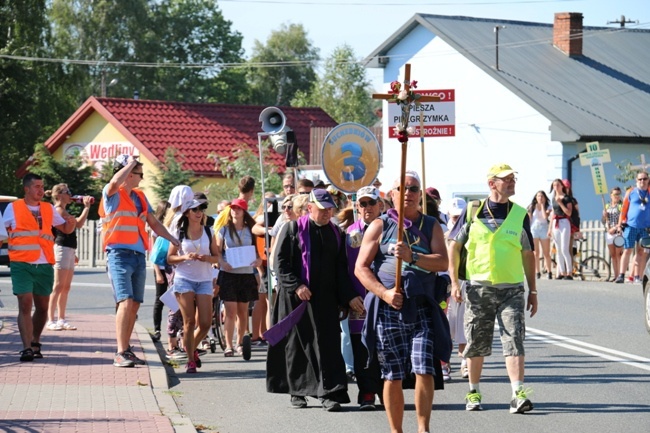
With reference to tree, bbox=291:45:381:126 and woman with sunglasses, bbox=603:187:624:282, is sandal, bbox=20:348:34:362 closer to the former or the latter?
woman with sunglasses, bbox=603:187:624:282

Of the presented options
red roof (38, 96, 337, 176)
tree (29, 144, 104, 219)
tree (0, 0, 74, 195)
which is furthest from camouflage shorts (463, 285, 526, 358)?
tree (0, 0, 74, 195)

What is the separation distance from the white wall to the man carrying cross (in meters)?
29.6

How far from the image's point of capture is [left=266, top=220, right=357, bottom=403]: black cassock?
9992 millimetres

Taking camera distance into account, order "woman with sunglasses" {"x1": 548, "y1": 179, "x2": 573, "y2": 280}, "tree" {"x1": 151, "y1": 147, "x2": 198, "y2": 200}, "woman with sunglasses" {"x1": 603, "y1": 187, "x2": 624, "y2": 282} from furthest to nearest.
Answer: "tree" {"x1": 151, "y1": 147, "x2": 198, "y2": 200}, "woman with sunglasses" {"x1": 548, "y1": 179, "x2": 573, "y2": 280}, "woman with sunglasses" {"x1": 603, "y1": 187, "x2": 624, "y2": 282}

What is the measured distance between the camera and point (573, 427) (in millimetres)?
9023

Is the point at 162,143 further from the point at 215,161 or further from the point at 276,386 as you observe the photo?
the point at 276,386

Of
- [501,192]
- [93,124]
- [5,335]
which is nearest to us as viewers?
[501,192]

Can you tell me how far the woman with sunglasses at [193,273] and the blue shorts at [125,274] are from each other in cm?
47

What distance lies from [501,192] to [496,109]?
3058cm

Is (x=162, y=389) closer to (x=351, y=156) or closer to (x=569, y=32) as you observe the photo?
(x=351, y=156)

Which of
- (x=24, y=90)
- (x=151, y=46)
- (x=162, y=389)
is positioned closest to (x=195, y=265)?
(x=162, y=389)

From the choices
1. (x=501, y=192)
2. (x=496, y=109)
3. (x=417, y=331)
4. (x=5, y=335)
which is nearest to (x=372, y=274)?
(x=417, y=331)

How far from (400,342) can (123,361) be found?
4219 millimetres

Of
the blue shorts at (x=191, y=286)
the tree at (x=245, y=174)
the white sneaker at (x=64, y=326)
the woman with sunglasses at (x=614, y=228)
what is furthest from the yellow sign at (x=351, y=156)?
the tree at (x=245, y=174)
